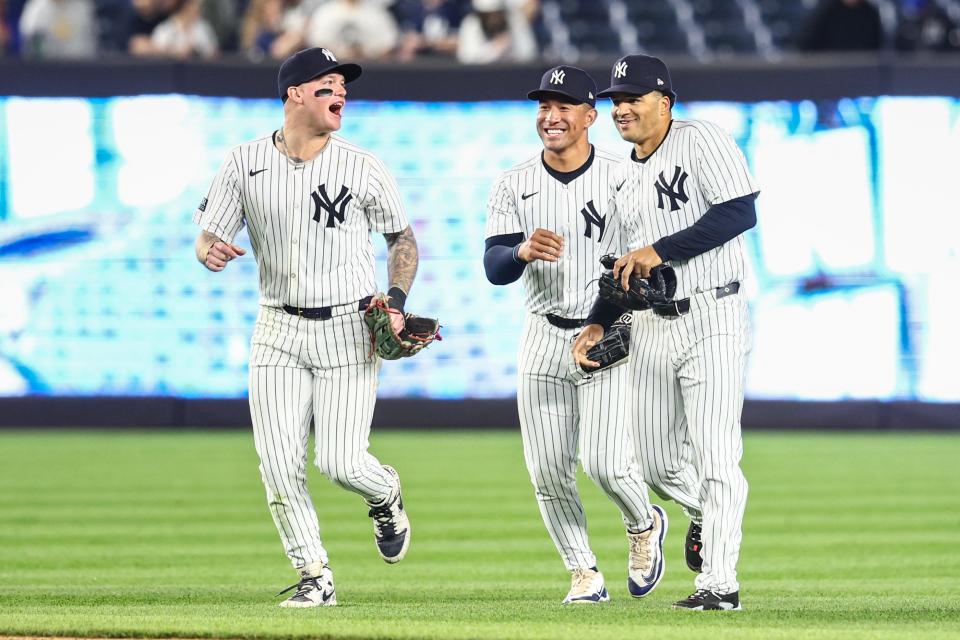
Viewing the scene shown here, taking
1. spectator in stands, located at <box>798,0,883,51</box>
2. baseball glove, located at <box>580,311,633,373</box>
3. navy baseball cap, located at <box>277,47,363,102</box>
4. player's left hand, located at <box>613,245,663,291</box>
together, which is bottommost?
baseball glove, located at <box>580,311,633,373</box>

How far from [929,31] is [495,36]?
458 centimetres

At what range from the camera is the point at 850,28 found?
1706 cm

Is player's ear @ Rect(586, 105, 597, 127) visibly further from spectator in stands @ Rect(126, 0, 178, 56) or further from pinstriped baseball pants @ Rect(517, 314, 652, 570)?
spectator in stands @ Rect(126, 0, 178, 56)

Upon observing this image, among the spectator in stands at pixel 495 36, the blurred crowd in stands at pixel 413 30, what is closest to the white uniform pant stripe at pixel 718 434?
the blurred crowd in stands at pixel 413 30

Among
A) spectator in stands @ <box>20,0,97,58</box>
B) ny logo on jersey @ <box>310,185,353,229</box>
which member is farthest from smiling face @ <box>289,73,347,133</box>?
spectator in stands @ <box>20,0,97,58</box>

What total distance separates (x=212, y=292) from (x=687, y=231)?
399 inches

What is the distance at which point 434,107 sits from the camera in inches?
653

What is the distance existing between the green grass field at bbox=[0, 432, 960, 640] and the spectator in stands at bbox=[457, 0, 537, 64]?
156 inches

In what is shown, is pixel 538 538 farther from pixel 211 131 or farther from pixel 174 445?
pixel 211 131

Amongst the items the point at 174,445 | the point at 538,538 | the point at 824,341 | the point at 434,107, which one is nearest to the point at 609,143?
the point at 434,107

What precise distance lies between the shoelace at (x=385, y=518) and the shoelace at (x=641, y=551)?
42.2 inches

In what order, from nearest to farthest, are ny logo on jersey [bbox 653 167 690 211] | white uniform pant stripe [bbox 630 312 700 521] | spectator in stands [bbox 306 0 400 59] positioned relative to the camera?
ny logo on jersey [bbox 653 167 690 211]
white uniform pant stripe [bbox 630 312 700 521]
spectator in stands [bbox 306 0 400 59]

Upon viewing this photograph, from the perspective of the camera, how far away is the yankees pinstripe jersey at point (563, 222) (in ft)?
23.6

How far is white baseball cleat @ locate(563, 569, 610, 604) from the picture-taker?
23.7ft
